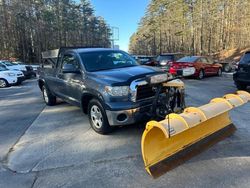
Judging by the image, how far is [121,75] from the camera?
5.01 meters

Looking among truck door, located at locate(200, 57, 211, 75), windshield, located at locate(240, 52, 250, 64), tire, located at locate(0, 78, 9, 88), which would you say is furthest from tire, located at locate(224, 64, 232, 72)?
tire, located at locate(0, 78, 9, 88)

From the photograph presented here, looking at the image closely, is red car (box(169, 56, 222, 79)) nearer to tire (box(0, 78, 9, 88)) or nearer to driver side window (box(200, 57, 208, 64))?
driver side window (box(200, 57, 208, 64))

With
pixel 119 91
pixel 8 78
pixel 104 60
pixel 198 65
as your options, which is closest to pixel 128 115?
pixel 119 91

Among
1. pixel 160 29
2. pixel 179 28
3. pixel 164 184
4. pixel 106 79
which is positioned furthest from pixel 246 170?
pixel 160 29

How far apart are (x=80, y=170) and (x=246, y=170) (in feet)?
8.24

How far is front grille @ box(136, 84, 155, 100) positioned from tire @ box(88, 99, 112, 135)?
2.63ft

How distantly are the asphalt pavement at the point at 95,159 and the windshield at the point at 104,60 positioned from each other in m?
1.48

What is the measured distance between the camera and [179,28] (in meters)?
51.4

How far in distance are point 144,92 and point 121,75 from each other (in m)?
0.60

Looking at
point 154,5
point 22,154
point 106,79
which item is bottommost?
point 22,154

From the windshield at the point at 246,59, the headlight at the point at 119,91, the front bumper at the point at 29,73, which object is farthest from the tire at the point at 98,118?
the front bumper at the point at 29,73

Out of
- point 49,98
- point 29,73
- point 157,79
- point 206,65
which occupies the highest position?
point 157,79

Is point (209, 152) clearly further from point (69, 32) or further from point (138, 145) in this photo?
point (69, 32)

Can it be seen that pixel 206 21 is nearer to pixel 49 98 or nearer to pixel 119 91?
pixel 49 98
